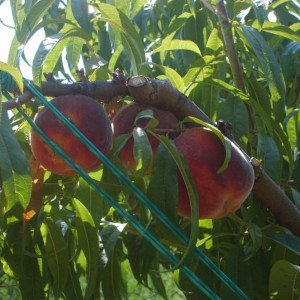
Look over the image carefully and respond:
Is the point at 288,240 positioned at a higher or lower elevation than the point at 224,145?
lower

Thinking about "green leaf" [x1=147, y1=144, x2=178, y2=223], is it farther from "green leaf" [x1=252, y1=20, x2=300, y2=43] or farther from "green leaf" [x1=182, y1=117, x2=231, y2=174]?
"green leaf" [x1=252, y1=20, x2=300, y2=43]

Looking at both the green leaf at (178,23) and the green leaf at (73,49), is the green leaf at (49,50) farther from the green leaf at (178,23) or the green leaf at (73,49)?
the green leaf at (178,23)

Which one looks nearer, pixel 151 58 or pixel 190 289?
pixel 190 289

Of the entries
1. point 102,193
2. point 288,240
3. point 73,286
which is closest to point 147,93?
point 102,193

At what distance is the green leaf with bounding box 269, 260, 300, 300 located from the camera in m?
0.71

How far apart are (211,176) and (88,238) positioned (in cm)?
18

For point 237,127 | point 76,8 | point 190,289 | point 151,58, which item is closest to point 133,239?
point 190,289

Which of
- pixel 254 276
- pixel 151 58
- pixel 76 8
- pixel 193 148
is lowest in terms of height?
pixel 254 276

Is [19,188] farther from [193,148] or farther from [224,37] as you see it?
[224,37]

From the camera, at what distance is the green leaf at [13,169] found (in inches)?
23.7

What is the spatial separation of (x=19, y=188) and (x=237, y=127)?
0.32 m

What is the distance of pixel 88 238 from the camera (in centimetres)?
73

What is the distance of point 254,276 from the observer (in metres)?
0.84

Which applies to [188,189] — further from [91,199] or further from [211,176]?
[91,199]
